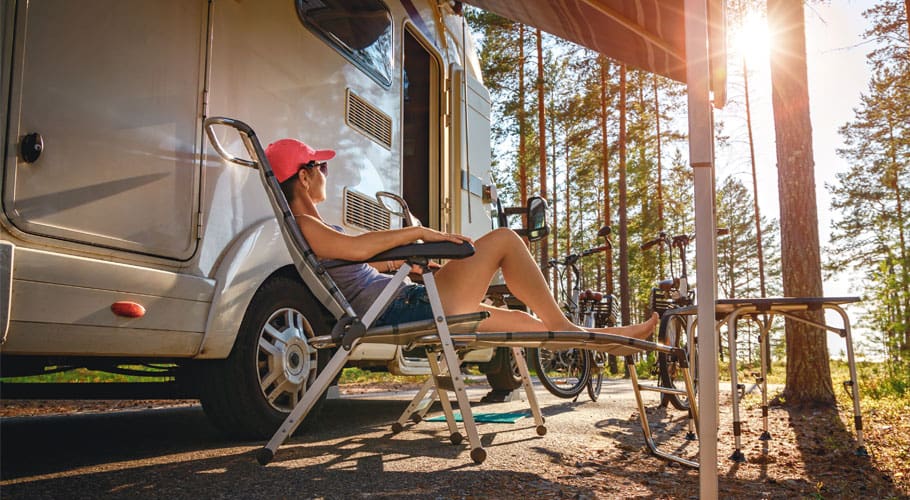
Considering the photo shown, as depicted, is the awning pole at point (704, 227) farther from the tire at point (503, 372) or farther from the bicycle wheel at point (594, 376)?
Answer: the bicycle wheel at point (594, 376)

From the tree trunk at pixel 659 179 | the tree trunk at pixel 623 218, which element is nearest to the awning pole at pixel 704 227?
the tree trunk at pixel 623 218

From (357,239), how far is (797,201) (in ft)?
13.5

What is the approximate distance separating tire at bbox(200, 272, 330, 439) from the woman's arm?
0.47 metres

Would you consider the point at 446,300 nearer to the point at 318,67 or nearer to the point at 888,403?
the point at 318,67

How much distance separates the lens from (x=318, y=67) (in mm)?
3736

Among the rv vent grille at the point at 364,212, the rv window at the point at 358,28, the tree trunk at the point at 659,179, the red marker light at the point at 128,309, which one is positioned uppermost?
the tree trunk at the point at 659,179

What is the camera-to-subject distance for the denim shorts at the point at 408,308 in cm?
294

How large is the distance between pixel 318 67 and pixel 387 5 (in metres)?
0.95

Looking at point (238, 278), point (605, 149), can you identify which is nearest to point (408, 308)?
point (238, 278)

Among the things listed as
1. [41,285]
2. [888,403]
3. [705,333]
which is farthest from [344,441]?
[888,403]

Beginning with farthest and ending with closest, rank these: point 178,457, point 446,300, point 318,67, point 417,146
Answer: point 417,146 → point 318,67 → point 446,300 → point 178,457

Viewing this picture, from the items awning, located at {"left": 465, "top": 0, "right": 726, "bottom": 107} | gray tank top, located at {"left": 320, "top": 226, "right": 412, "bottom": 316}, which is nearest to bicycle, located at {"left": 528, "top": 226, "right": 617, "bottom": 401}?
awning, located at {"left": 465, "top": 0, "right": 726, "bottom": 107}

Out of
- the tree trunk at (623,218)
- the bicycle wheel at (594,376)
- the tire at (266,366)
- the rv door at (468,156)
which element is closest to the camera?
the tire at (266,366)

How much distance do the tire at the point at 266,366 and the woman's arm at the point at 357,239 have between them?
472mm
